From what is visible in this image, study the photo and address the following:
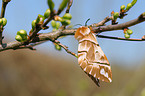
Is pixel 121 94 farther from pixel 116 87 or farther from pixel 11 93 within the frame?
pixel 11 93

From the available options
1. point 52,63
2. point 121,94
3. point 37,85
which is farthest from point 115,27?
point 52,63

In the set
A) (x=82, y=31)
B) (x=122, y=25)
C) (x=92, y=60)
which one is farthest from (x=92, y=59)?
(x=122, y=25)

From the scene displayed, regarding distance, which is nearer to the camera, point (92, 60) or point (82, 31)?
point (82, 31)

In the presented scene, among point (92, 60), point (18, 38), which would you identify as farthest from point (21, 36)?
point (92, 60)

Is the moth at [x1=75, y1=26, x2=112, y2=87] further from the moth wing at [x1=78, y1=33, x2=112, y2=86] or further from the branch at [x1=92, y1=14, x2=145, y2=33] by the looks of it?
the branch at [x1=92, y1=14, x2=145, y2=33]

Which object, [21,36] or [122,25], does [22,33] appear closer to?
[21,36]

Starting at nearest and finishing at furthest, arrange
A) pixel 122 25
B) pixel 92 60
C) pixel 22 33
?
pixel 122 25, pixel 22 33, pixel 92 60

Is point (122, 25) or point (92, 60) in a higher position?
point (122, 25)

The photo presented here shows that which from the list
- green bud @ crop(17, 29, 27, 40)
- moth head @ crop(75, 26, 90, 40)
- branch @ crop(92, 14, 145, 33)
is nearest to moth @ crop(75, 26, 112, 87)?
moth head @ crop(75, 26, 90, 40)

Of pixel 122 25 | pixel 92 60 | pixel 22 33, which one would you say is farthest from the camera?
pixel 92 60
